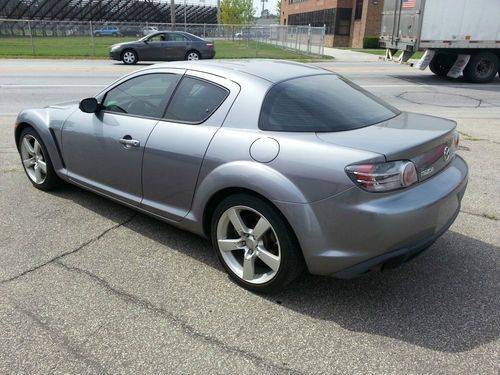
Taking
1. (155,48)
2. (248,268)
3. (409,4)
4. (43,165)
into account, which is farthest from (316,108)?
(155,48)

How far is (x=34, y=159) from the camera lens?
492 cm

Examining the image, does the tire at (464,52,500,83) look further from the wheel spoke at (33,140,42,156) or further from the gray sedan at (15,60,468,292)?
the wheel spoke at (33,140,42,156)

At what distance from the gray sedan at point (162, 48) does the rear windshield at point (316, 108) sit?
18.0 metres

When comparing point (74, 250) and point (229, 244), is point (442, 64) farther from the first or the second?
point (74, 250)

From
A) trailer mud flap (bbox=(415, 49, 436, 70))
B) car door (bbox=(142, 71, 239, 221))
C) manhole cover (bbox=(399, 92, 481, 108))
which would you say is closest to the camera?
car door (bbox=(142, 71, 239, 221))

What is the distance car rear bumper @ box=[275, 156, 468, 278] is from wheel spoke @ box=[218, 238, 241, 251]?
1.77 feet

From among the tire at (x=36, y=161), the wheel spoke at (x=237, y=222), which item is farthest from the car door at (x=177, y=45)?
the wheel spoke at (x=237, y=222)

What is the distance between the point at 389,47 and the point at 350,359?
15.7 m

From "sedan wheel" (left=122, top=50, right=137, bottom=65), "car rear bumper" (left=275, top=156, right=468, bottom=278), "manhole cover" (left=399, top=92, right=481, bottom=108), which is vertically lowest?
"manhole cover" (left=399, top=92, right=481, bottom=108)

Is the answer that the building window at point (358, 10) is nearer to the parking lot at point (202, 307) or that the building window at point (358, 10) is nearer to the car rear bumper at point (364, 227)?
the parking lot at point (202, 307)

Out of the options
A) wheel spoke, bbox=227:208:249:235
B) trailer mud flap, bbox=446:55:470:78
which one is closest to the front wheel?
trailer mud flap, bbox=446:55:470:78

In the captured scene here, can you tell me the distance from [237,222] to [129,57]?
1881 cm

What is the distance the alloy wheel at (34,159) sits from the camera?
15.8 feet

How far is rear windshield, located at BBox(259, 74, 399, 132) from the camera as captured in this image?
3.00 m
